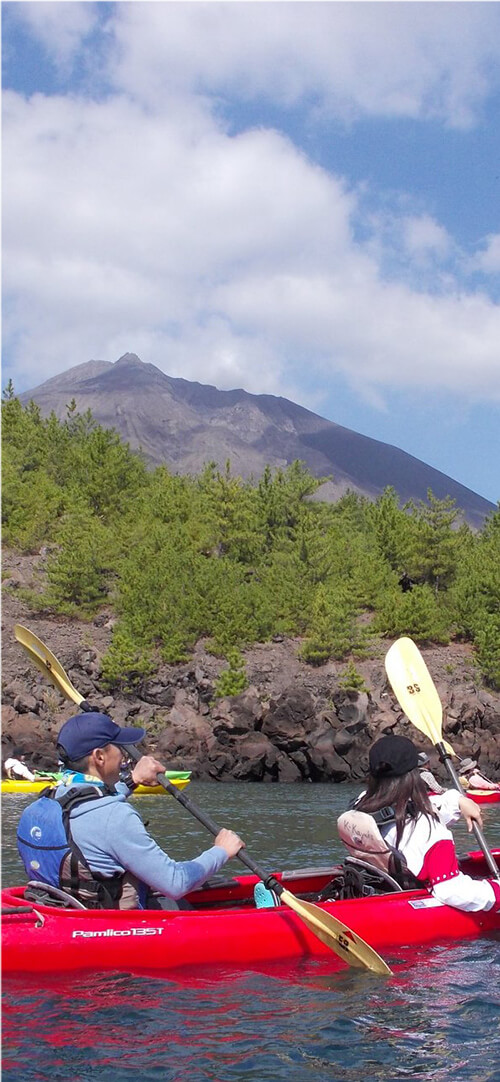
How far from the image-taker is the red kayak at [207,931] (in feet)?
16.6

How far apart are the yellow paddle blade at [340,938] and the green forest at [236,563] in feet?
93.5

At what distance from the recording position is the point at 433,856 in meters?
6.04

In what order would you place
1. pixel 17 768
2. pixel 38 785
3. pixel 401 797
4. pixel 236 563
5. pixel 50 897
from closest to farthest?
pixel 50 897, pixel 401 797, pixel 17 768, pixel 38 785, pixel 236 563

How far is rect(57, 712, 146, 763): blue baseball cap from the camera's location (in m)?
4.73

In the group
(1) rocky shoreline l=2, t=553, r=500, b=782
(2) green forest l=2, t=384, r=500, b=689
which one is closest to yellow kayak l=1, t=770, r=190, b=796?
(1) rocky shoreline l=2, t=553, r=500, b=782

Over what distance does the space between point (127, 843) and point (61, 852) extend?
42 cm

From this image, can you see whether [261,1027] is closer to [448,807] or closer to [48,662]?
[448,807]

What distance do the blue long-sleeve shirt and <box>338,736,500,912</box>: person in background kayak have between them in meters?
1.28

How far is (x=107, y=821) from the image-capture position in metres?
4.81

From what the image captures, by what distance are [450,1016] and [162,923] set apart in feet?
5.18

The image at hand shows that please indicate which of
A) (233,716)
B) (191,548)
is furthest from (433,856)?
(191,548)

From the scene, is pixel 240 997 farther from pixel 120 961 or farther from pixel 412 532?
pixel 412 532

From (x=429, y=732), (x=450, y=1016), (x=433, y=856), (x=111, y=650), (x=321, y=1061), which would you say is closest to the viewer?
(x=321, y=1061)

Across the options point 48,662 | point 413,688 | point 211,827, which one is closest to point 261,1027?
point 211,827
